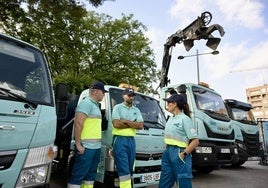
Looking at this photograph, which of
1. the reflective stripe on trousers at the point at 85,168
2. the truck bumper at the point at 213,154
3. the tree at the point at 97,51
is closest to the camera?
the reflective stripe on trousers at the point at 85,168

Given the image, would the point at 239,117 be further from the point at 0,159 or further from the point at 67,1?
the point at 0,159

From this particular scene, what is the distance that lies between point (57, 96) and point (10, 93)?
785mm

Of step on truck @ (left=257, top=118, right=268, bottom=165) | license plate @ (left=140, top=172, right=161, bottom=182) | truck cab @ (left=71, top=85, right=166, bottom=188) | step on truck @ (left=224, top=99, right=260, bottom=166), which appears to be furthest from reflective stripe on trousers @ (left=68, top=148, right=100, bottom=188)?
step on truck @ (left=257, top=118, right=268, bottom=165)

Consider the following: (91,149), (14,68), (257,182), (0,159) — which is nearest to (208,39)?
(257,182)

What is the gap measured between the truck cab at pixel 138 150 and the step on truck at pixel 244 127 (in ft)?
17.7

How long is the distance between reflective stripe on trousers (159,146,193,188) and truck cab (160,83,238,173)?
3.05 meters

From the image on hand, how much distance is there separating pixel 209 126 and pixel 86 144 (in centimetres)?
385

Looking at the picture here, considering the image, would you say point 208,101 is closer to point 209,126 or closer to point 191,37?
point 209,126

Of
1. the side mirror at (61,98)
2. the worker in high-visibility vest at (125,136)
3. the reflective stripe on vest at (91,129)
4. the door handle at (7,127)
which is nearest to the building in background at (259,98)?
the worker in high-visibility vest at (125,136)

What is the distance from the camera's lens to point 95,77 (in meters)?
21.2

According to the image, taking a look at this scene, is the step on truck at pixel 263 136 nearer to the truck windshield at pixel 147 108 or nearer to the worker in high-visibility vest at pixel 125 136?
the truck windshield at pixel 147 108

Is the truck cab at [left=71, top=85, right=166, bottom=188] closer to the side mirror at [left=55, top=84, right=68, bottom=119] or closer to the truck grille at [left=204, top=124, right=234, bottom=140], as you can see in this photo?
the side mirror at [left=55, top=84, right=68, bottom=119]

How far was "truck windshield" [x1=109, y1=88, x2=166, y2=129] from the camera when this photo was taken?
5.58m

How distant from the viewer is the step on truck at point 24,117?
274cm
